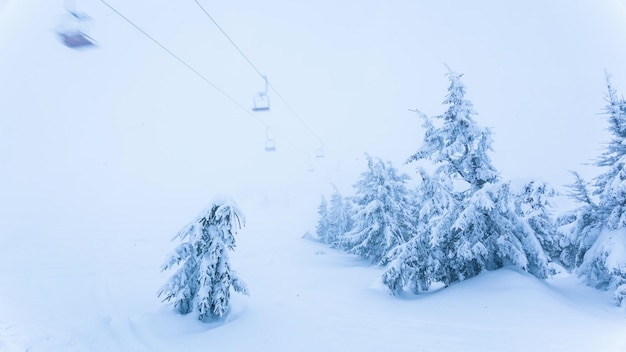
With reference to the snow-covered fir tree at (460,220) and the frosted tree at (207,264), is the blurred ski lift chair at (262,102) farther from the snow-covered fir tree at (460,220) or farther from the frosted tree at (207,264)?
the snow-covered fir tree at (460,220)

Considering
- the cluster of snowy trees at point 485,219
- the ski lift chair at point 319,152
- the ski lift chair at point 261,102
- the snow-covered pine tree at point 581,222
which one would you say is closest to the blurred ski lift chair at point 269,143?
the ski lift chair at point 261,102

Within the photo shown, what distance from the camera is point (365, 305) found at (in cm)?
1133

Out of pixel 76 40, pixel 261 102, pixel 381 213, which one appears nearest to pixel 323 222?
pixel 381 213

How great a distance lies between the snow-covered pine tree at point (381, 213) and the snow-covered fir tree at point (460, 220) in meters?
10.2

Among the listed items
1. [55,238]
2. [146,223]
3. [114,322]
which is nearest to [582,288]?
[114,322]

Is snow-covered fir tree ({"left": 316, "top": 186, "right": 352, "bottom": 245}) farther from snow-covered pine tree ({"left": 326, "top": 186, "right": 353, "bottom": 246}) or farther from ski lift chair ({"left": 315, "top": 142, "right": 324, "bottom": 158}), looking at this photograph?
ski lift chair ({"left": 315, "top": 142, "right": 324, "bottom": 158})

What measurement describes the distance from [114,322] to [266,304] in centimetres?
517

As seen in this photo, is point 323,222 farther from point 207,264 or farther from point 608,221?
point 207,264

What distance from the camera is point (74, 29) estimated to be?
7.55 metres

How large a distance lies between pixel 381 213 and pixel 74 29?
2128 centimetres

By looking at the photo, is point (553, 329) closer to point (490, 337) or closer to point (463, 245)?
point (490, 337)

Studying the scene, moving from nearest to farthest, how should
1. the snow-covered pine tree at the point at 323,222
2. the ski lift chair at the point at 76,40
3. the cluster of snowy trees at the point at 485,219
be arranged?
the ski lift chair at the point at 76,40 → the cluster of snowy trees at the point at 485,219 → the snow-covered pine tree at the point at 323,222

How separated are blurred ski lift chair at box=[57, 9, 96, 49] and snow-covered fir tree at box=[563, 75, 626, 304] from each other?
17.3 m

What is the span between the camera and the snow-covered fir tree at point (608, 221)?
9.74m
